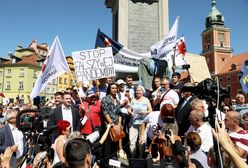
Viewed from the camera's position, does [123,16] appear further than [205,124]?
Yes

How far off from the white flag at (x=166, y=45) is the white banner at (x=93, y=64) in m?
2.01

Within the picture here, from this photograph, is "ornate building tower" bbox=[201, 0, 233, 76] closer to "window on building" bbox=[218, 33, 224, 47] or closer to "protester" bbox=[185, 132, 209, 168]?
"window on building" bbox=[218, 33, 224, 47]

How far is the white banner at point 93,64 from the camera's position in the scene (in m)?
7.43

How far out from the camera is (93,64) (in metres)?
7.56

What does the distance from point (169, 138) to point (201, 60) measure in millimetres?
9359

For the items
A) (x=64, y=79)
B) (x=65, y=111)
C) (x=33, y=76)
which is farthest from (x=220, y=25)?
(x=65, y=111)

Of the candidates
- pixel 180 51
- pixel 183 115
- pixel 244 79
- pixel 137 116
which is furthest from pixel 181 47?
pixel 183 115

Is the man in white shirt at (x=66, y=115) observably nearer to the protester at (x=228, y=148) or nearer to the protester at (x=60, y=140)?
the protester at (x=60, y=140)

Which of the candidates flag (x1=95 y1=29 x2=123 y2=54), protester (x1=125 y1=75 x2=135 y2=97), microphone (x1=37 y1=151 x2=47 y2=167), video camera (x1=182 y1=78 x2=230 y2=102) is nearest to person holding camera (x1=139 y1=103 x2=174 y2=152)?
protester (x1=125 y1=75 x2=135 y2=97)

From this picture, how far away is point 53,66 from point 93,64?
100 cm

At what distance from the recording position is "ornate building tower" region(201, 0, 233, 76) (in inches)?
A: 4151

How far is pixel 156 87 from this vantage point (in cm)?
734

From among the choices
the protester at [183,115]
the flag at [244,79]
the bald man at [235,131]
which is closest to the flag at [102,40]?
the flag at [244,79]

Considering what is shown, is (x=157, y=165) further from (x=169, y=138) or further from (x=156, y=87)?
(x=156, y=87)
